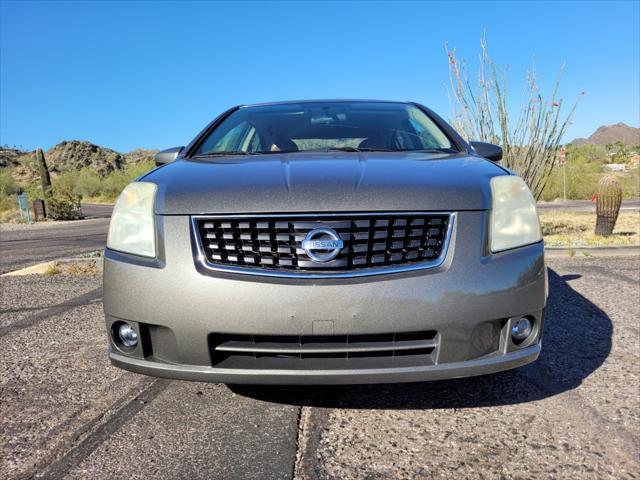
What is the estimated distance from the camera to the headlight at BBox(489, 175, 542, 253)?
2174mm

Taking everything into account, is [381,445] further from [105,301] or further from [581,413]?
[105,301]

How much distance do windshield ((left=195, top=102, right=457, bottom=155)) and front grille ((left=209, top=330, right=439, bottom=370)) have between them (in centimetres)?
143

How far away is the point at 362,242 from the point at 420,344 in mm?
438

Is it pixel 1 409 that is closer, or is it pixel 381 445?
pixel 381 445

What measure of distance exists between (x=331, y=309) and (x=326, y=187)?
0.49 metres

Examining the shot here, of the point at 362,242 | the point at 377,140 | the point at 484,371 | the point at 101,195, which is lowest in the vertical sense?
the point at 101,195

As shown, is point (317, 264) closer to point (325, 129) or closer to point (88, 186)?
point (325, 129)

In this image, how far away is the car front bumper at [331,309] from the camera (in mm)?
1944

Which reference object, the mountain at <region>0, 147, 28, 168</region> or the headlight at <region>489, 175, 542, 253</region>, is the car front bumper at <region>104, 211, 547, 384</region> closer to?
the headlight at <region>489, 175, 542, 253</region>

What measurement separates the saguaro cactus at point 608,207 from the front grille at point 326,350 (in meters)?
8.38

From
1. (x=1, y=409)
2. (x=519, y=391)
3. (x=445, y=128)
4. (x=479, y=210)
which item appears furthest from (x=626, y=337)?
(x=1, y=409)

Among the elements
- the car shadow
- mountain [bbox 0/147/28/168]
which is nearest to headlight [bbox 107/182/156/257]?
the car shadow

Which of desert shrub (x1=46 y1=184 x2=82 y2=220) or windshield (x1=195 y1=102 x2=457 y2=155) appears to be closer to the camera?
windshield (x1=195 y1=102 x2=457 y2=155)

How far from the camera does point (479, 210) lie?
2145 millimetres
